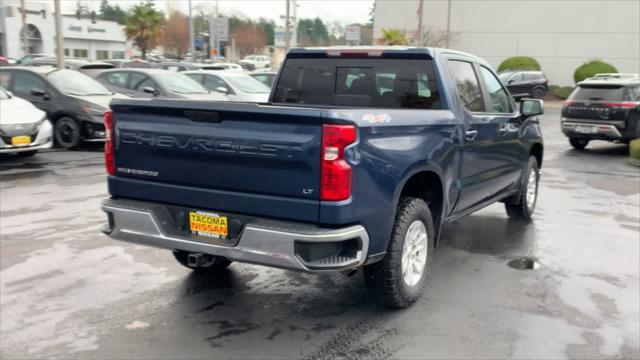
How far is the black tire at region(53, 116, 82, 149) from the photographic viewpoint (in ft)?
41.3

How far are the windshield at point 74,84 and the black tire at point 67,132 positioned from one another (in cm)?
64

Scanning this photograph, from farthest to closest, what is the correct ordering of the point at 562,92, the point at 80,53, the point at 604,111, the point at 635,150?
the point at 80,53, the point at 562,92, the point at 604,111, the point at 635,150

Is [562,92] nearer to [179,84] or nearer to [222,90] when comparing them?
[222,90]

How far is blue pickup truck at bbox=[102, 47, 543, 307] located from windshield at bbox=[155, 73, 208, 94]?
9.97 m

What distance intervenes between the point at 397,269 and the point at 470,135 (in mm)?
1619

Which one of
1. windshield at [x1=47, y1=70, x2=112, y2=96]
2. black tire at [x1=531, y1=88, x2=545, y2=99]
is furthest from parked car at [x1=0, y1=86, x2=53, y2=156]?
black tire at [x1=531, y1=88, x2=545, y2=99]

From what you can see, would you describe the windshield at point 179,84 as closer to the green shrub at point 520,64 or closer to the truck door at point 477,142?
the truck door at point 477,142

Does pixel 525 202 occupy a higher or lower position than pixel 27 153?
higher

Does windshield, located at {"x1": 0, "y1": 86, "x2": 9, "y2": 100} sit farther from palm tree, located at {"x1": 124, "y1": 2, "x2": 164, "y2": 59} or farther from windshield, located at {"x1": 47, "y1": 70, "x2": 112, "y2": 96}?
palm tree, located at {"x1": 124, "y1": 2, "x2": 164, "y2": 59}

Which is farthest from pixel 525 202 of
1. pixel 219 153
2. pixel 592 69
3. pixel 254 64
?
pixel 254 64

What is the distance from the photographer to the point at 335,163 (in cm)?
368

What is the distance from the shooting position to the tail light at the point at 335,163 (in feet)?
12.0

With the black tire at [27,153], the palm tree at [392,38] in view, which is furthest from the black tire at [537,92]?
the black tire at [27,153]

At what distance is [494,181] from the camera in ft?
20.2
